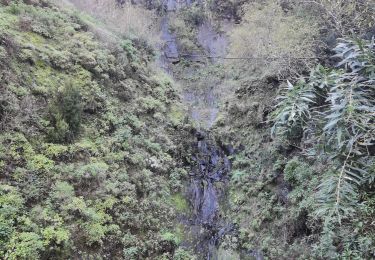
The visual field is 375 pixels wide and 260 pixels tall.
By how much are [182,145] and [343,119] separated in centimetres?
937

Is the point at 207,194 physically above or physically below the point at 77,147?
below

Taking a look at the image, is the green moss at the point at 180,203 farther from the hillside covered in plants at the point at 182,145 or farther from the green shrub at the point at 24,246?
the green shrub at the point at 24,246

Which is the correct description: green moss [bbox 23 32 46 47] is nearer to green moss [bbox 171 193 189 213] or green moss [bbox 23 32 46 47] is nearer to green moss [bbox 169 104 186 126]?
green moss [bbox 169 104 186 126]

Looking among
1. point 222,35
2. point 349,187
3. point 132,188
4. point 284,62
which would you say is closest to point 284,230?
point 132,188

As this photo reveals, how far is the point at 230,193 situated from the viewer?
41.9 ft

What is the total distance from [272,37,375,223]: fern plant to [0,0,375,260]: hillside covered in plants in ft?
0.08

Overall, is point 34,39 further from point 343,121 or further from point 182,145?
point 343,121

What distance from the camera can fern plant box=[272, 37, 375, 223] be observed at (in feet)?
16.1

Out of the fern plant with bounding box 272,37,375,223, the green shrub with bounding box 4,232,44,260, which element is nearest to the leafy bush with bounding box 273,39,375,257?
the fern plant with bounding box 272,37,375,223

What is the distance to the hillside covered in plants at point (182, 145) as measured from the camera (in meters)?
5.94

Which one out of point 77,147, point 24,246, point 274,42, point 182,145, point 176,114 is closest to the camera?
point 24,246

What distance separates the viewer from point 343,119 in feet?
16.4

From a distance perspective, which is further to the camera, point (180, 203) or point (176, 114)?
point (176, 114)

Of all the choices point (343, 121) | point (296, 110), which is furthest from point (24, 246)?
point (343, 121)
